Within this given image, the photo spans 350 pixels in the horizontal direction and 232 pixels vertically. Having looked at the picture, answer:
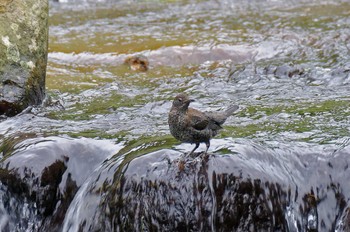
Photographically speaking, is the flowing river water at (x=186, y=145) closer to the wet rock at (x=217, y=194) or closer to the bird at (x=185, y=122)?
the wet rock at (x=217, y=194)

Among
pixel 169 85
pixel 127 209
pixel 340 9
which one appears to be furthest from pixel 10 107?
pixel 340 9

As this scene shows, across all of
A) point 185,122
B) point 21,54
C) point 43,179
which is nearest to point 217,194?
point 185,122

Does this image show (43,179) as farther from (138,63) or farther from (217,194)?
(138,63)

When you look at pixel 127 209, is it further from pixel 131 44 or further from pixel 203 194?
pixel 131 44

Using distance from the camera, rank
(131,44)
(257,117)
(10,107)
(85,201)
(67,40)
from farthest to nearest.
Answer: (67,40) → (131,44) → (10,107) → (257,117) → (85,201)

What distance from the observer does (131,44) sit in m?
13.4

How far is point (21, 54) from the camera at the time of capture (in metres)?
8.95

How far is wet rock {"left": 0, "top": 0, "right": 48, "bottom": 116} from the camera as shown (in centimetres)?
881

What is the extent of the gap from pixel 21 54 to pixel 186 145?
10.9ft

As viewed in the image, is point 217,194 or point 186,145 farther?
point 186,145

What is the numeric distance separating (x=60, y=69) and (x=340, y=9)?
722 cm

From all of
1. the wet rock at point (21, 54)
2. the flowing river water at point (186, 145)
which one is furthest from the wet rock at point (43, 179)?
the wet rock at point (21, 54)

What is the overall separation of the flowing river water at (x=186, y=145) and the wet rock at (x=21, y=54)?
242 mm

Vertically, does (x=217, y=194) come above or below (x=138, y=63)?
above
